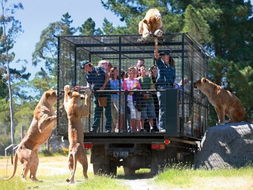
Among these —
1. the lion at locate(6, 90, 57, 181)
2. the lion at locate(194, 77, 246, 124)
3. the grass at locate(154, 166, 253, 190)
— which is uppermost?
the lion at locate(194, 77, 246, 124)

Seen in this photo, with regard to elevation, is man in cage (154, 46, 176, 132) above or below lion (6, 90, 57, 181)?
above

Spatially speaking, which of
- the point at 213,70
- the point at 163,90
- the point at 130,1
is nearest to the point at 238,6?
the point at 213,70

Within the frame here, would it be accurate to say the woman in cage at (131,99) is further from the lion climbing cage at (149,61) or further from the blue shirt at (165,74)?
the blue shirt at (165,74)

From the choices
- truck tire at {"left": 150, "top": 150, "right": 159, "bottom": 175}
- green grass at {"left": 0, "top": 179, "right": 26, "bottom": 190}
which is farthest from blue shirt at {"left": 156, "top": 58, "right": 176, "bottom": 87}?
green grass at {"left": 0, "top": 179, "right": 26, "bottom": 190}

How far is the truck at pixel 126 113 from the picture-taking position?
11.7 m

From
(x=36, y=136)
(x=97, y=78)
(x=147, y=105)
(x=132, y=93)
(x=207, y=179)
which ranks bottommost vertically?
(x=207, y=179)

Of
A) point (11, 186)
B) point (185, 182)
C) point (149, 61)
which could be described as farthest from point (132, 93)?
point (11, 186)

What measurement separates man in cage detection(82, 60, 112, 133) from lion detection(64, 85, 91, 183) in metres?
0.99

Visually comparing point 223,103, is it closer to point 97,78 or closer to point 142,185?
point 97,78

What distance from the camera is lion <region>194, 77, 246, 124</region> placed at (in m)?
14.8

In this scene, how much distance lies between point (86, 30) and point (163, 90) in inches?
1528

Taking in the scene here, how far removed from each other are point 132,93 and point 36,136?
2.19 m

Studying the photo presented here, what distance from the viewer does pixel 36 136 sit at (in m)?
11.9

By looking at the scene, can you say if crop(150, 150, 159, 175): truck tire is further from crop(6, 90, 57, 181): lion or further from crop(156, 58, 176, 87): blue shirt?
crop(6, 90, 57, 181): lion
